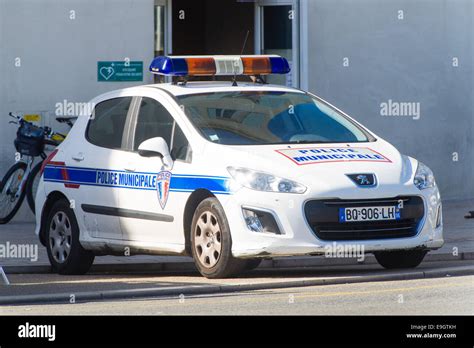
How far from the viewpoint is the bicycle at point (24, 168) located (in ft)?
58.0

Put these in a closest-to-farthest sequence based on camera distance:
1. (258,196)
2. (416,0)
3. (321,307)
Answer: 1. (321,307)
2. (258,196)
3. (416,0)

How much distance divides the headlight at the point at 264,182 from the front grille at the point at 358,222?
0.60ft

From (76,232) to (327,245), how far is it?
2.88m

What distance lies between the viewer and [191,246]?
12242 millimetres

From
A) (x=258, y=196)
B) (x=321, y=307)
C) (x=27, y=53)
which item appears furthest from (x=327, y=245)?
(x=27, y=53)

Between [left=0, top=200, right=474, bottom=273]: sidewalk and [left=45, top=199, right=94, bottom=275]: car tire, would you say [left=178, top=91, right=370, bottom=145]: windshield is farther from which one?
[left=45, top=199, right=94, bottom=275]: car tire

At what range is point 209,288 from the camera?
11.3 m

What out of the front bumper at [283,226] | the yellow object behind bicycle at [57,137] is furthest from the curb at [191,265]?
the yellow object behind bicycle at [57,137]

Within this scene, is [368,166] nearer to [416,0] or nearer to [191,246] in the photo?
[191,246]

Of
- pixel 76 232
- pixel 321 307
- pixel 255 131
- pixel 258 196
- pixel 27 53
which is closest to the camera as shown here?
pixel 321 307

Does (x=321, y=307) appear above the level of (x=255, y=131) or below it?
below

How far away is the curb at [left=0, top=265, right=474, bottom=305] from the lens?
1090cm

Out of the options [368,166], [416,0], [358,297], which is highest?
[416,0]

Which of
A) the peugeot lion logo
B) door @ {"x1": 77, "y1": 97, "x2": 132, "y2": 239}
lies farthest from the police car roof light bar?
the peugeot lion logo
